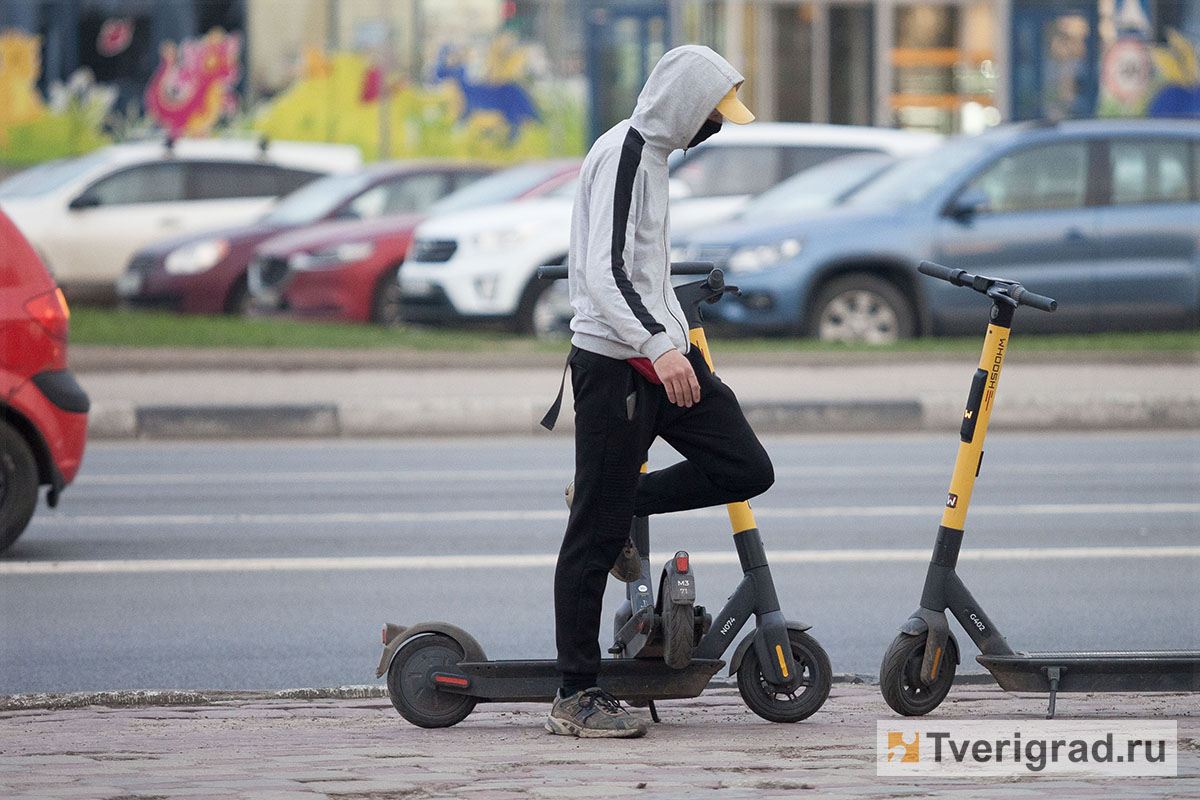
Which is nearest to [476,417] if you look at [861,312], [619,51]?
[861,312]

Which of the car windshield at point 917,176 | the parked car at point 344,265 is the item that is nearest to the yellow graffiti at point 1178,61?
the car windshield at point 917,176

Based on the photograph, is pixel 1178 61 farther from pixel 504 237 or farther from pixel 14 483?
pixel 14 483

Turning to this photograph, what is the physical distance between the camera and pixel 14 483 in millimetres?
7438

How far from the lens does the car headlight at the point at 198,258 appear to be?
1734cm

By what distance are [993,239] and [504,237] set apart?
4.13 metres

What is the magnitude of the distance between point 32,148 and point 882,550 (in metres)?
19.7

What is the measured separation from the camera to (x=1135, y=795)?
370cm

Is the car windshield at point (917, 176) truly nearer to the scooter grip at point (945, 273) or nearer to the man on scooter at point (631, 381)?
the scooter grip at point (945, 273)

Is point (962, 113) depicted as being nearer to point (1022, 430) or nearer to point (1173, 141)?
point (1173, 141)

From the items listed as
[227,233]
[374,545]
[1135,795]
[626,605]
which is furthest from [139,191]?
[1135,795]

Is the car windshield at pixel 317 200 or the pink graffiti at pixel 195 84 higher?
the pink graffiti at pixel 195 84

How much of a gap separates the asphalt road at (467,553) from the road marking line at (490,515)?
25 millimetres

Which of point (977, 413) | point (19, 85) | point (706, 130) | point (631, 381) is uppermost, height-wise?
point (706, 130)

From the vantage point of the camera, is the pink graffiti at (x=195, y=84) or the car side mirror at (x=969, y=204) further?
the pink graffiti at (x=195, y=84)
